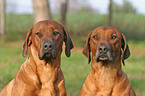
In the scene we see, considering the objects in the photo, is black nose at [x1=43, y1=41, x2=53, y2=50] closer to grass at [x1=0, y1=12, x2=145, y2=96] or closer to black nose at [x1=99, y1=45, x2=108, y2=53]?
black nose at [x1=99, y1=45, x2=108, y2=53]

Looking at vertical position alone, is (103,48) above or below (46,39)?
below

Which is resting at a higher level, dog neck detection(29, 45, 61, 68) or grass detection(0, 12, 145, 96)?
dog neck detection(29, 45, 61, 68)

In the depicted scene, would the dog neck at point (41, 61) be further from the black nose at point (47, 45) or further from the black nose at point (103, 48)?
the black nose at point (103, 48)

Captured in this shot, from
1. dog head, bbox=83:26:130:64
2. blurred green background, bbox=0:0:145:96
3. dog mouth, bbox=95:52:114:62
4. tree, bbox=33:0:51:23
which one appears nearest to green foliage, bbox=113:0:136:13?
blurred green background, bbox=0:0:145:96

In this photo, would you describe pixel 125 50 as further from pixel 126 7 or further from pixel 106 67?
pixel 126 7

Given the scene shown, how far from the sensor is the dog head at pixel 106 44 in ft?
19.2

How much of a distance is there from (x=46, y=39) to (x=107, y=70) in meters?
1.49

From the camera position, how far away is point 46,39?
18.5ft

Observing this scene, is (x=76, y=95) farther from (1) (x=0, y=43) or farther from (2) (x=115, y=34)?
(1) (x=0, y=43)

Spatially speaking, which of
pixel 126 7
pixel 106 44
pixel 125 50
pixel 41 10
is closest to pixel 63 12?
pixel 41 10

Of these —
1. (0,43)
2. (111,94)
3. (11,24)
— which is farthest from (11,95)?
(11,24)

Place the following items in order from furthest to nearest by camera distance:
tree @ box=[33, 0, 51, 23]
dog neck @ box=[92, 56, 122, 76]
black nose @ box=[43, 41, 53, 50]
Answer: tree @ box=[33, 0, 51, 23] < dog neck @ box=[92, 56, 122, 76] < black nose @ box=[43, 41, 53, 50]

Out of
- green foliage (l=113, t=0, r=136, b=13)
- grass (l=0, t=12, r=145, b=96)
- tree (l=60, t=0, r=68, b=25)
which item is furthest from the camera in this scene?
green foliage (l=113, t=0, r=136, b=13)

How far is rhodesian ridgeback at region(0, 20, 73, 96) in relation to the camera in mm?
5609
